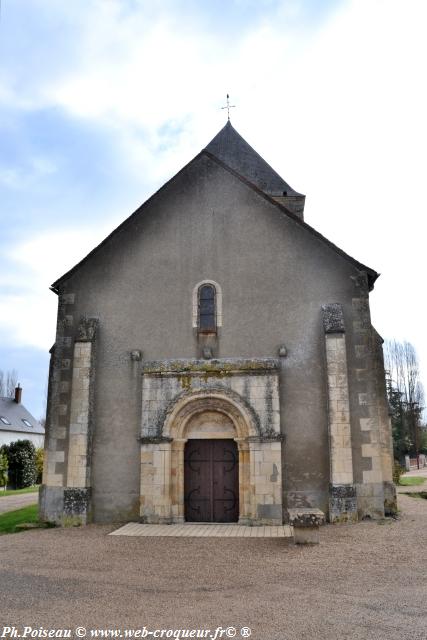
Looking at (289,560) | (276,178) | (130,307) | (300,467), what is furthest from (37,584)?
(276,178)

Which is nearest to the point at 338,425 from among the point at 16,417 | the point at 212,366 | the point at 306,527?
the point at 306,527

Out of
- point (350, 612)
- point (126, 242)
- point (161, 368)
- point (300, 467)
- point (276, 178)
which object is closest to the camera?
point (350, 612)

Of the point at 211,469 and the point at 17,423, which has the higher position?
the point at 17,423

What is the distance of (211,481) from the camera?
12.5 metres

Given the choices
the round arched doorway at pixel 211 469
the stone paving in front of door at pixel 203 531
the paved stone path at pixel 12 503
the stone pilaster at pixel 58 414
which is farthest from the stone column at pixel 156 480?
the paved stone path at pixel 12 503

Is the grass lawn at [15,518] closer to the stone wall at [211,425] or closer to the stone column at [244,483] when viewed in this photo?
the stone wall at [211,425]

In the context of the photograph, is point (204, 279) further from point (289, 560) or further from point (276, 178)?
point (276, 178)

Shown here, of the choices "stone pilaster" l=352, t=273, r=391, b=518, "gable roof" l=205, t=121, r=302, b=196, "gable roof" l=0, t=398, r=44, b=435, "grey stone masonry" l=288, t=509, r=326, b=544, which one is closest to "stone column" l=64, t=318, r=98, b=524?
"grey stone masonry" l=288, t=509, r=326, b=544

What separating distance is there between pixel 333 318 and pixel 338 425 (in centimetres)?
251

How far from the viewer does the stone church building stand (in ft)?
38.9

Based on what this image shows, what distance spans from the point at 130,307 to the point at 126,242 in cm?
176

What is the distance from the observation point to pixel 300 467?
467 inches

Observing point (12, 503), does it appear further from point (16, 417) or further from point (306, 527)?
point (16, 417)

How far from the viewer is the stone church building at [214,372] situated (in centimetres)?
1185
